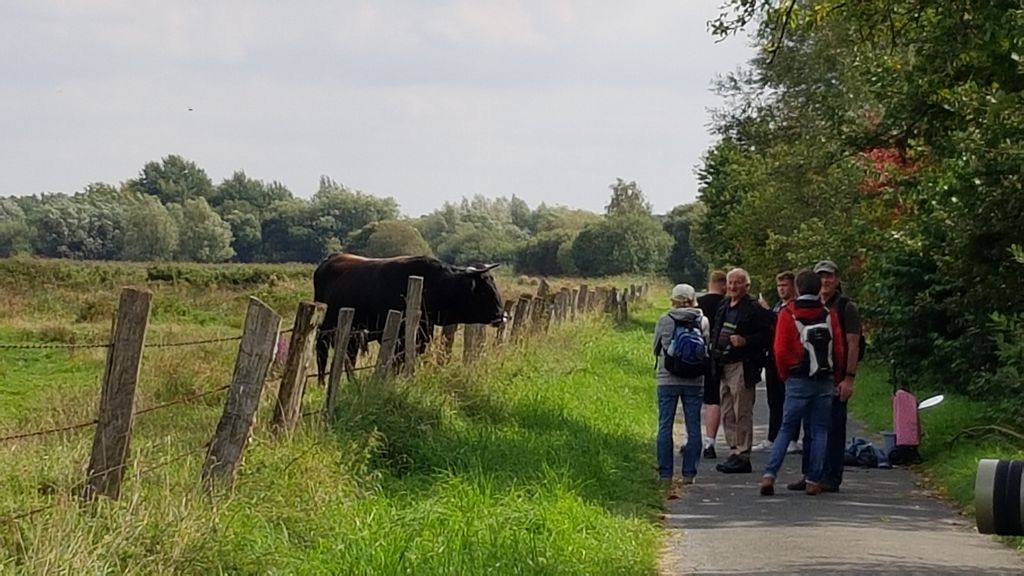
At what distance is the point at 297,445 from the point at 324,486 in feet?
1.85

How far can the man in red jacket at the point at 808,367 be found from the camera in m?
12.0

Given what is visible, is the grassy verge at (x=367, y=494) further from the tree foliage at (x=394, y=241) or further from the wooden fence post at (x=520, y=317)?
the tree foliage at (x=394, y=241)

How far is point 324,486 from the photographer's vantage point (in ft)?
29.9

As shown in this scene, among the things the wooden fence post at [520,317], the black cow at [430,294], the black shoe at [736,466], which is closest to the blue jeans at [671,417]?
the black shoe at [736,466]

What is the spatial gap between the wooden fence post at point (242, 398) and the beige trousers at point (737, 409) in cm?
633

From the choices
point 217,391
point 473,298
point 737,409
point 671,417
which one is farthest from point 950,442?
point 217,391

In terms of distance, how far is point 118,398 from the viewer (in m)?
7.21

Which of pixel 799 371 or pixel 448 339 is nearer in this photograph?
pixel 799 371

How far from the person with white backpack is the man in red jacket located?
670 mm

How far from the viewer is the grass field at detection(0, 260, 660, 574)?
7176mm

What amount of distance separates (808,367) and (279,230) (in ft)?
246

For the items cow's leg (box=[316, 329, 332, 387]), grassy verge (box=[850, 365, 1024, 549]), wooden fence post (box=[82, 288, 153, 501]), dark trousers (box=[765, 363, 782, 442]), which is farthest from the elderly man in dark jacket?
wooden fence post (box=[82, 288, 153, 501])

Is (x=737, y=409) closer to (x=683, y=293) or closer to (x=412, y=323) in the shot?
(x=683, y=293)

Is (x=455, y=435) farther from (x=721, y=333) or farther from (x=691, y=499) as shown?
(x=721, y=333)
